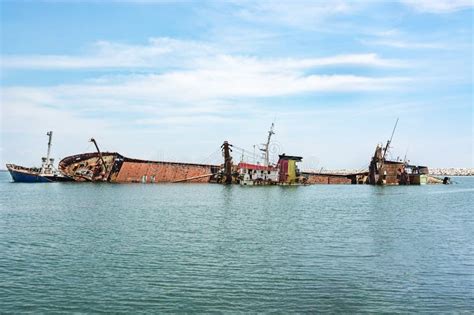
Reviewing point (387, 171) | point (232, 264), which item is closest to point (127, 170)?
point (387, 171)

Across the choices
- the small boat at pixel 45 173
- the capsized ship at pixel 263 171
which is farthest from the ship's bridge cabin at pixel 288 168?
the small boat at pixel 45 173

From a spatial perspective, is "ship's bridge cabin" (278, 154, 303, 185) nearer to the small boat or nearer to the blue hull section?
the small boat

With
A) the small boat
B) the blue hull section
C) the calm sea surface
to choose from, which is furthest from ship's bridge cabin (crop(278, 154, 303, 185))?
the calm sea surface

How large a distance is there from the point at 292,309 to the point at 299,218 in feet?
77.8

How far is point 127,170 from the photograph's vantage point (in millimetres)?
86438

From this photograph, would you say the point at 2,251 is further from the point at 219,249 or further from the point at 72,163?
the point at 72,163

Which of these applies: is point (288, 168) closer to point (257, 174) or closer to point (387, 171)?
point (257, 174)

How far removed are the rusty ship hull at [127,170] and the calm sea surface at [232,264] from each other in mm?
47010

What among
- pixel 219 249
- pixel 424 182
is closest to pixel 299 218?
pixel 219 249

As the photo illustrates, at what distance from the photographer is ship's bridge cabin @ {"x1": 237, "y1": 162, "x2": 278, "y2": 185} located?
83812 millimetres

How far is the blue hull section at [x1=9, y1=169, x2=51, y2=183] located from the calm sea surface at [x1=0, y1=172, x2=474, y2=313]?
4933 cm

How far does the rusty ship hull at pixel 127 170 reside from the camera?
275 ft

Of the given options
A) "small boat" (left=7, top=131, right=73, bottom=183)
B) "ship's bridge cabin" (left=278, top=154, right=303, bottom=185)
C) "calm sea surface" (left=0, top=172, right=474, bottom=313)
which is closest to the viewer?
"calm sea surface" (left=0, top=172, right=474, bottom=313)

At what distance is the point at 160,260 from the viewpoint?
20859 mm
